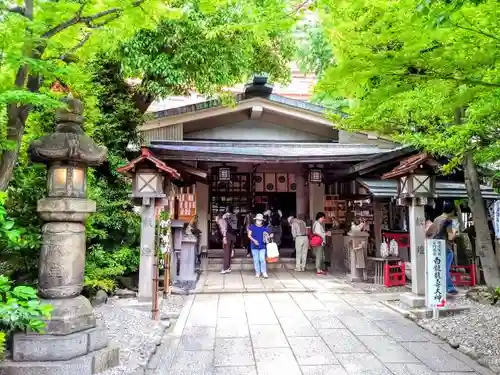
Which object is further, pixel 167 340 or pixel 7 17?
pixel 167 340

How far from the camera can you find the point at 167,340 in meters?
6.17

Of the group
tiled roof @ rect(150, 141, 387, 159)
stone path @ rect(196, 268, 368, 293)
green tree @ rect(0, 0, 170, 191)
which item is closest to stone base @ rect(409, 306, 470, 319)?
stone path @ rect(196, 268, 368, 293)

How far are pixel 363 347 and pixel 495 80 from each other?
160 inches

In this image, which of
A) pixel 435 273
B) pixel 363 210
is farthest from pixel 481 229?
pixel 363 210

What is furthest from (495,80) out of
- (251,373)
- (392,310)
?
(392,310)

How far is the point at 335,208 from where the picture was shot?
15.2 m

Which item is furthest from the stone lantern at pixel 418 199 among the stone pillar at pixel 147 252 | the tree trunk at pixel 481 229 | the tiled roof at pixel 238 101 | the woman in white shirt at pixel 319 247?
the tiled roof at pixel 238 101

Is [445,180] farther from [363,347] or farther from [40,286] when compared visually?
[40,286]

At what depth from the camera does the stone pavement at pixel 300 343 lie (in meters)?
5.04

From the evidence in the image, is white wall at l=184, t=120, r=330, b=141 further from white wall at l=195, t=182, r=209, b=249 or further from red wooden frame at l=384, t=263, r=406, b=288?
red wooden frame at l=384, t=263, r=406, b=288

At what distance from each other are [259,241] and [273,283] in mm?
1293

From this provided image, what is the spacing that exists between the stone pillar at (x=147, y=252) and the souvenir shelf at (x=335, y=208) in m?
8.45

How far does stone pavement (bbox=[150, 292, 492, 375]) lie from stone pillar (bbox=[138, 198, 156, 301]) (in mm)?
953

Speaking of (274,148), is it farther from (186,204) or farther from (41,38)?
(41,38)
